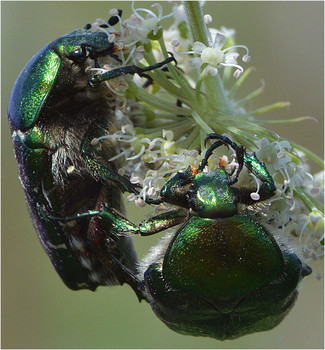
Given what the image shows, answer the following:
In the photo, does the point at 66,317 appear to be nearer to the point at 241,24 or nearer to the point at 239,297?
the point at 241,24

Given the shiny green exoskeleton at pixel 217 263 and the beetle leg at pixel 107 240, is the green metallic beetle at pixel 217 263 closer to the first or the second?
the shiny green exoskeleton at pixel 217 263

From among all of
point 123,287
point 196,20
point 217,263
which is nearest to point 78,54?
point 196,20

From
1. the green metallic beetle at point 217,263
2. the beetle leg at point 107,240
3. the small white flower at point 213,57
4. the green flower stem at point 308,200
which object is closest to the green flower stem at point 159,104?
the small white flower at point 213,57

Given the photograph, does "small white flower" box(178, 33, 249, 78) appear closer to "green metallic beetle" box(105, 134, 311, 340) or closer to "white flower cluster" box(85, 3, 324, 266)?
"white flower cluster" box(85, 3, 324, 266)

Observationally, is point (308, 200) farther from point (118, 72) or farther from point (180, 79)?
point (118, 72)

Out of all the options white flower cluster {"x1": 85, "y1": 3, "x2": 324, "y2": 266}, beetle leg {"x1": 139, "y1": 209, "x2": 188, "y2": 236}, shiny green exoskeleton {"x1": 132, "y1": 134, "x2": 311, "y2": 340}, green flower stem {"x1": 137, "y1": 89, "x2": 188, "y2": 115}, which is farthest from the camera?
green flower stem {"x1": 137, "y1": 89, "x2": 188, "y2": 115}

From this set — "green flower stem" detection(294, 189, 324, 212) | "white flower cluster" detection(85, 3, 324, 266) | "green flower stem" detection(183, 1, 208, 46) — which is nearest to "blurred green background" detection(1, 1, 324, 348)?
"green flower stem" detection(294, 189, 324, 212)

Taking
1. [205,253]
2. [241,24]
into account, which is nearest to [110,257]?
[205,253]
